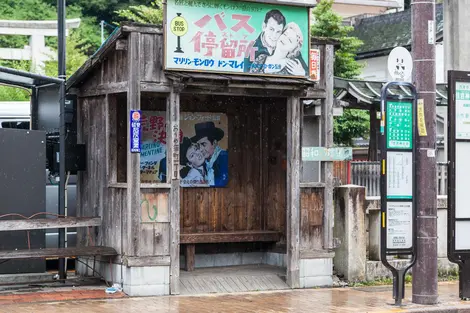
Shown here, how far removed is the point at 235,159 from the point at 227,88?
2.32 metres

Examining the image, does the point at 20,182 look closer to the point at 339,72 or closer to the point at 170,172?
the point at 170,172

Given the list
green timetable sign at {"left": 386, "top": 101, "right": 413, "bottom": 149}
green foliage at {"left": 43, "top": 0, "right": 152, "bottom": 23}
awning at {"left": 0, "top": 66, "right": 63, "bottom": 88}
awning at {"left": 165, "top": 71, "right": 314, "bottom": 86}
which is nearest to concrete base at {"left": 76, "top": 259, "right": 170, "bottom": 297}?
awning at {"left": 165, "top": 71, "right": 314, "bottom": 86}

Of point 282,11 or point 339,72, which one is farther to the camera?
point 339,72

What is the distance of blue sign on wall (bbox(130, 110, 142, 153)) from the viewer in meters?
13.1

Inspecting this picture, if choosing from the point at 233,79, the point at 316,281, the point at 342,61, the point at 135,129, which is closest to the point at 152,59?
the point at 135,129

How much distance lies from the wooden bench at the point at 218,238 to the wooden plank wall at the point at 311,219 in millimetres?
1174

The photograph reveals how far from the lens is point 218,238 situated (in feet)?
49.3

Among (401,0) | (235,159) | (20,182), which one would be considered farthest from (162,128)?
(401,0)

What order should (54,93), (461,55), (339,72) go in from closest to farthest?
(54,93) < (461,55) < (339,72)

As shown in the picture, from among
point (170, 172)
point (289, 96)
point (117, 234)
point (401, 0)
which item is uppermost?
point (401, 0)

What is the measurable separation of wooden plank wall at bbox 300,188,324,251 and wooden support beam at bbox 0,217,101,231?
3.31 meters

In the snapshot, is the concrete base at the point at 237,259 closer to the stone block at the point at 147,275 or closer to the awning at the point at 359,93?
the stone block at the point at 147,275

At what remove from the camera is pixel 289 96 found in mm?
14219

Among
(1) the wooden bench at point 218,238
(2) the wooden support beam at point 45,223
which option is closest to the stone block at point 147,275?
(2) the wooden support beam at point 45,223
